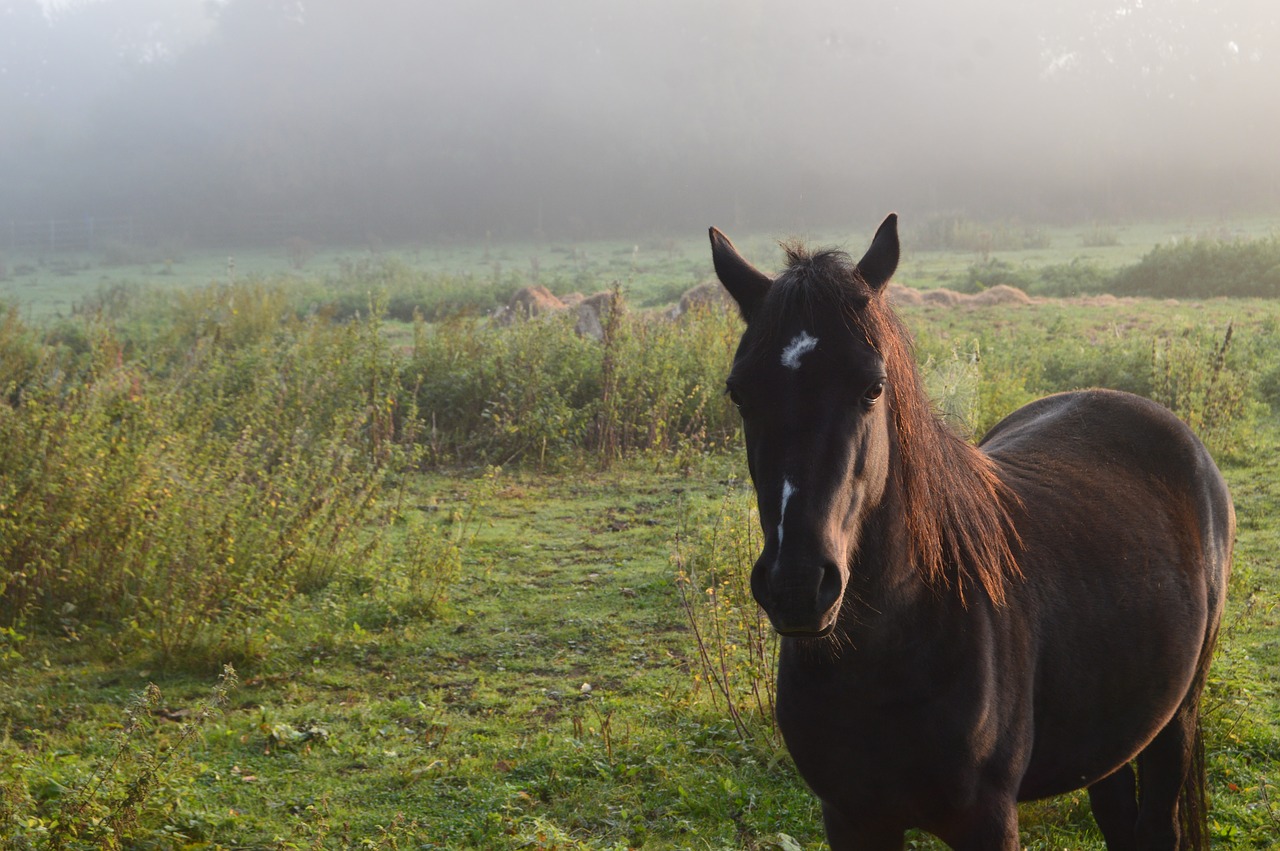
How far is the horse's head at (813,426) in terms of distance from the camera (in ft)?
6.09

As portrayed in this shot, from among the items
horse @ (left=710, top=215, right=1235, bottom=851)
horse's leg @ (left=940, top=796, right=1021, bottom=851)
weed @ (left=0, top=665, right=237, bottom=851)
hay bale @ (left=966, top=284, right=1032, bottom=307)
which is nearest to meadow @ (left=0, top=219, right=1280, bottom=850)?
weed @ (left=0, top=665, right=237, bottom=851)

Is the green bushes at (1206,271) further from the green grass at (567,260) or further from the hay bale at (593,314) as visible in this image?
the hay bale at (593,314)

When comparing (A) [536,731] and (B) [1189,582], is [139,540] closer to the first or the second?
(A) [536,731]

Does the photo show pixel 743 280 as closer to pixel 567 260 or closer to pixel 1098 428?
pixel 1098 428

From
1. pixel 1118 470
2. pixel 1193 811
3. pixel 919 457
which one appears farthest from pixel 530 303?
pixel 919 457

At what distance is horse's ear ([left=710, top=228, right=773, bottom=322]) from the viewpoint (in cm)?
237

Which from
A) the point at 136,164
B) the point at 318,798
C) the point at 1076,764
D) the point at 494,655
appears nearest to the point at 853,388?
the point at 1076,764

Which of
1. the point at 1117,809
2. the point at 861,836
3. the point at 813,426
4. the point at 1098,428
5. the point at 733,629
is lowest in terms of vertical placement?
the point at 733,629

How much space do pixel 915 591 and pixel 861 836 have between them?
0.59 m

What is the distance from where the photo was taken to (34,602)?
5.44 metres

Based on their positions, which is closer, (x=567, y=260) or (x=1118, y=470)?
(x=1118, y=470)

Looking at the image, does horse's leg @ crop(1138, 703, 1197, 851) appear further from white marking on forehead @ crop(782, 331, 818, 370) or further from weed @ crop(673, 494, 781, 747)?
white marking on forehead @ crop(782, 331, 818, 370)

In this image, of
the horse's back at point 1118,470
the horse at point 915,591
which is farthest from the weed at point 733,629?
the horse at point 915,591

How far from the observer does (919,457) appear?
228cm
